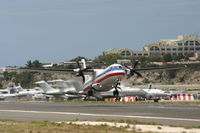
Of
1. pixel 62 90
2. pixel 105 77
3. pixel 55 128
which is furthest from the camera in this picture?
pixel 62 90

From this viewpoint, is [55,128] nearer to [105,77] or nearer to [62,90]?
[105,77]

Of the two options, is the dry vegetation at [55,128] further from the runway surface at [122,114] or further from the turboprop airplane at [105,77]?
the turboprop airplane at [105,77]

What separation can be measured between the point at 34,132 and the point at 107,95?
209 feet

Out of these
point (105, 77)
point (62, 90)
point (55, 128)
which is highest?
point (105, 77)

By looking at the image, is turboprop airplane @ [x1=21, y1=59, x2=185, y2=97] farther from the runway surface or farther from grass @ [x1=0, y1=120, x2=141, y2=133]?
grass @ [x1=0, y1=120, x2=141, y2=133]

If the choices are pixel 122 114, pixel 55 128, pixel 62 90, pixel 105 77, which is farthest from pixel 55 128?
pixel 62 90

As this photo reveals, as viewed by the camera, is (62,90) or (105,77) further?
(62,90)

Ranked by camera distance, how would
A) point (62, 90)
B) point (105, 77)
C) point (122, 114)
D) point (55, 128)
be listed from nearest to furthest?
point (55, 128) → point (122, 114) → point (105, 77) → point (62, 90)

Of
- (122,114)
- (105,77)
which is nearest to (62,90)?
(105,77)

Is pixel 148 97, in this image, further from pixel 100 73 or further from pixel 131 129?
pixel 131 129

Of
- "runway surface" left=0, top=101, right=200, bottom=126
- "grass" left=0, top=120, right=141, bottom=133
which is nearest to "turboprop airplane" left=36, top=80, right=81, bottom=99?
"runway surface" left=0, top=101, right=200, bottom=126

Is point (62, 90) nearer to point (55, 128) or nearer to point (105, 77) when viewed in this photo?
point (105, 77)

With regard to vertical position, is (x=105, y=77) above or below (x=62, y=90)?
above

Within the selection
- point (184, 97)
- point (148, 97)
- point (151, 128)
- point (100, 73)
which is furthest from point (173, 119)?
point (148, 97)
